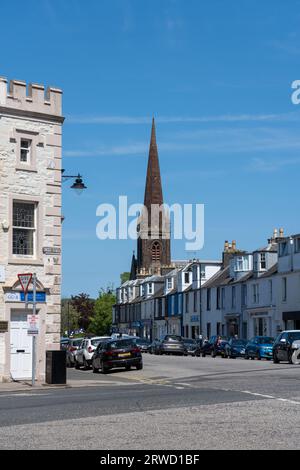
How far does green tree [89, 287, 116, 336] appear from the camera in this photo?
144 metres

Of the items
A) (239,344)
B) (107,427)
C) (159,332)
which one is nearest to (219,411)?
(107,427)

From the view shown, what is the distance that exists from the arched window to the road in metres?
130

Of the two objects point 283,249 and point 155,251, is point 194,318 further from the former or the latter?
point 155,251

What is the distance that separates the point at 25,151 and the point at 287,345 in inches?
675

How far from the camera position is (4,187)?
30391mm

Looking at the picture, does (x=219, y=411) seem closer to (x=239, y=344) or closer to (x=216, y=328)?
(x=239, y=344)

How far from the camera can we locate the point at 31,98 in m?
31.4

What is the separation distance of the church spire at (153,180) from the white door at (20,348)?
127 metres

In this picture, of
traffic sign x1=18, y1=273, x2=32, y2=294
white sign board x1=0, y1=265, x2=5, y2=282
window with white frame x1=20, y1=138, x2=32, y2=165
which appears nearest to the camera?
traffic sign x1=18, y1=273, x2=32, y2=294

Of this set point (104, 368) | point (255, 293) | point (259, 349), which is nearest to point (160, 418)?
point (104, 368)

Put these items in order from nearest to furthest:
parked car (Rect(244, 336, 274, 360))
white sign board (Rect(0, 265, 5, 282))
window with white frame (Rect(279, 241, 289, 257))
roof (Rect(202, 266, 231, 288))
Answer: white sign board (Rect(0, 265, 5, 282)) < parked car (Rect(244, 336, 274, 360)) < window with white frame (Rect(279, 241, 289, 257)) < roof (Rect(202, 266, 231, 288))

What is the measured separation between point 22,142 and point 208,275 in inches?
2493

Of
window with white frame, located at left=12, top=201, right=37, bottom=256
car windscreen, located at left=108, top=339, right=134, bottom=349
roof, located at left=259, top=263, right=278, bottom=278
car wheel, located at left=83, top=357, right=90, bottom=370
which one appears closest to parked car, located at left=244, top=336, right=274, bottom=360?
car wheel, located at left=83, top=357, right=90, bottom=370

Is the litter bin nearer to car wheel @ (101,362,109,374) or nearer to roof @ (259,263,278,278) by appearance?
car wheel @ (101,362,109,374)
